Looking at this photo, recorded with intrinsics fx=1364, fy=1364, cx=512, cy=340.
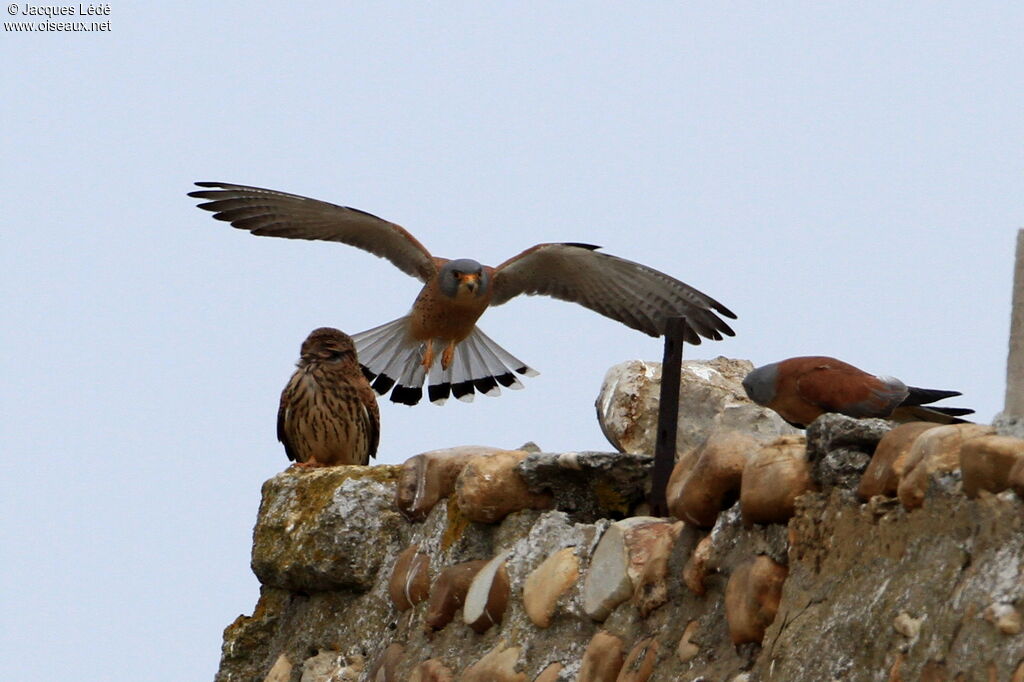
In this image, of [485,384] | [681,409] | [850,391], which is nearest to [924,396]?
[850,391]

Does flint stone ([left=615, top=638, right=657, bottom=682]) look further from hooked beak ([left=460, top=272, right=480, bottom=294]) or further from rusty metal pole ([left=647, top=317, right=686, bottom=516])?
hooked beak ([left=460, top=272, right=480, bottom=294])

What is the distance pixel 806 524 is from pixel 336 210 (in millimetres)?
5459

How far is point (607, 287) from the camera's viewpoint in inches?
283

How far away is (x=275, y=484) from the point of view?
12.2 ft

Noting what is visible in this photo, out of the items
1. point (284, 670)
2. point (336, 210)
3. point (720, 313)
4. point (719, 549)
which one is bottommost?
point (284, 670)

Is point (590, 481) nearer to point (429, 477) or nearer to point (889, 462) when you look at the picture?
point (429, 477)

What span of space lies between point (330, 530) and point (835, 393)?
1.29 meters

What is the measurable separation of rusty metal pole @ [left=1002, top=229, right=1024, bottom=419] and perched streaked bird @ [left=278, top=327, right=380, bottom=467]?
293 centimetres

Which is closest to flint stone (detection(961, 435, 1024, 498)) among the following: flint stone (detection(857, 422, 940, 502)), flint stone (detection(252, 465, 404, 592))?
flint stone (detection(857, 422, 940, 502))

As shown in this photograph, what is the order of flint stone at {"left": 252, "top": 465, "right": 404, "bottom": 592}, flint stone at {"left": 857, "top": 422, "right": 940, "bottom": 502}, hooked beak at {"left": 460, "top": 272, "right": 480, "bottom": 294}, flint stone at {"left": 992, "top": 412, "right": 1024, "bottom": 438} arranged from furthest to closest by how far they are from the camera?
hooked beak at {"left": 460, "top": 272, "right": 480, "bottom": 294}, flint stone at {"left": 252, "top": 465, "right": 404, "bottom": 592}, flint stone at {"left": 992, "top": 412, "right": 1024, "bottom": 438}, flint stone at {"left": 857, "top": 422, "right": 940, "bottom": 502}

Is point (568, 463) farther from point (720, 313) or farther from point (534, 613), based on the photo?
point (720, 313)

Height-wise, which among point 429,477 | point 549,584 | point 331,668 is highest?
point 429,477

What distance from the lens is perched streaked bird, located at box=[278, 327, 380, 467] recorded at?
16.1ft

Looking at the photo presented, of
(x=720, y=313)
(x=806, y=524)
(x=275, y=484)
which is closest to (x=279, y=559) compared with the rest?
(x=275, y=484)
